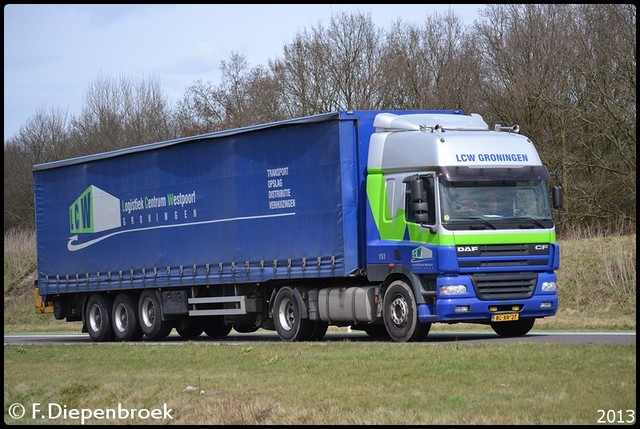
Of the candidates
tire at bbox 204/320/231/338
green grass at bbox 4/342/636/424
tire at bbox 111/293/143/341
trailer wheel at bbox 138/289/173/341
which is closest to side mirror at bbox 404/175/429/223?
green grass at bbox 4/342/636/424

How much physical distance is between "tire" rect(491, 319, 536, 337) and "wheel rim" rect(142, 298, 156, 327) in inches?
338

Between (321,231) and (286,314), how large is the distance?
2269 millimetres

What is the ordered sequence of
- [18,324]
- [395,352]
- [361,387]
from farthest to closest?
1. [18,324]
2. [395,352]
3. [361,387]

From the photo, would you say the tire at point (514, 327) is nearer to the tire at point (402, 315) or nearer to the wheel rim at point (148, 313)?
the tire at point (402, 315)

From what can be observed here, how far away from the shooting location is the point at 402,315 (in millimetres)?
21484

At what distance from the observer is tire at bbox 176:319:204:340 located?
92.1ft

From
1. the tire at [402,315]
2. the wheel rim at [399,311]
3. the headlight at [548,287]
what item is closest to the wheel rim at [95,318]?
the tire at [402,315]

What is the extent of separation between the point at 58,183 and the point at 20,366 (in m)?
10.7

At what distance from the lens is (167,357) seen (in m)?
20.5

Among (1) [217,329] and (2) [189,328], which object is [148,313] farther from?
(1) [217,329]

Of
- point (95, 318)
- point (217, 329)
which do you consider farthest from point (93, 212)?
point (217, 329)

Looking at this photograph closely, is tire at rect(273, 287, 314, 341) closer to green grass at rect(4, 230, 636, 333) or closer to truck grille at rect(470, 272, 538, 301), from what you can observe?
truck grille at rect(470, 272, 538, 301)

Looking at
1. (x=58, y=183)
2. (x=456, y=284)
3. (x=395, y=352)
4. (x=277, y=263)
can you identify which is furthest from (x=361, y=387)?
(x=58, y=183)

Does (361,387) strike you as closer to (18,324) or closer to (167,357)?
(167,357)
